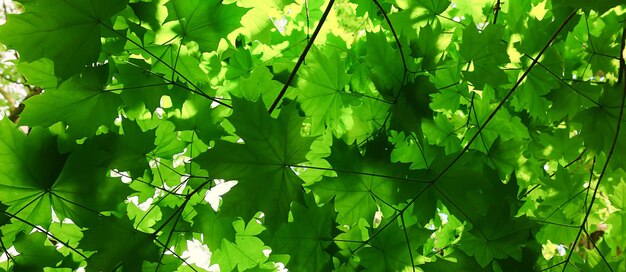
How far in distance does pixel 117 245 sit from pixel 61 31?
0.49 metres

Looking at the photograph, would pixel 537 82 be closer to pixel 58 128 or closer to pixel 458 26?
pixel 458 26

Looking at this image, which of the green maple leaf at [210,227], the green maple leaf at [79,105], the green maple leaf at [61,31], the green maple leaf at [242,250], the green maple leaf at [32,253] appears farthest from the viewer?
the green maple leaf at [242,250]

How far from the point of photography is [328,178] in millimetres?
1115

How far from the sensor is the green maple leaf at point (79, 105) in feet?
3.43

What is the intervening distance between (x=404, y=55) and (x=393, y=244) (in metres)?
0.49

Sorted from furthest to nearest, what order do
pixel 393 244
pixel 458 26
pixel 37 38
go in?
1. pixel 458 26
2. pixel 393 244
3. pixel 37 38

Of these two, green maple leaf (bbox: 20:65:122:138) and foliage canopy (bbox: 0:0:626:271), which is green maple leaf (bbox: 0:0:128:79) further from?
green maple leaf (bbox: 20:65:122:138)

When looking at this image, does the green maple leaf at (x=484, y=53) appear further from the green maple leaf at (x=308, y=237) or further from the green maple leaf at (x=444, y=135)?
the green maple leaf at (x=308, y=237)

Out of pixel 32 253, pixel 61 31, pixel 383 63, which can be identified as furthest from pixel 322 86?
pixel 32 253

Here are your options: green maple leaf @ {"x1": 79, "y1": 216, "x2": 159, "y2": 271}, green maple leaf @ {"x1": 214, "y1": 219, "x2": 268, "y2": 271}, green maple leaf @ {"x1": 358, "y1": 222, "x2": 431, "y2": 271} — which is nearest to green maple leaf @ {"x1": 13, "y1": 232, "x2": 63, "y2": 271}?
green maple leaf @ {"x1": 79, "y1": 216, "x2": 159, "y2": 271}

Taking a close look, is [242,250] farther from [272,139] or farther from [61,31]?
[61,31]

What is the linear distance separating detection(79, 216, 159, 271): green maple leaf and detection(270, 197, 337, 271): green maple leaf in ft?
0.98

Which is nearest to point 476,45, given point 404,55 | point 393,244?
point 404,55

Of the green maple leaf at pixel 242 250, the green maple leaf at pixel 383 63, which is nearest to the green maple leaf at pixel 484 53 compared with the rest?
the green maple leaf at pixel 383 63
